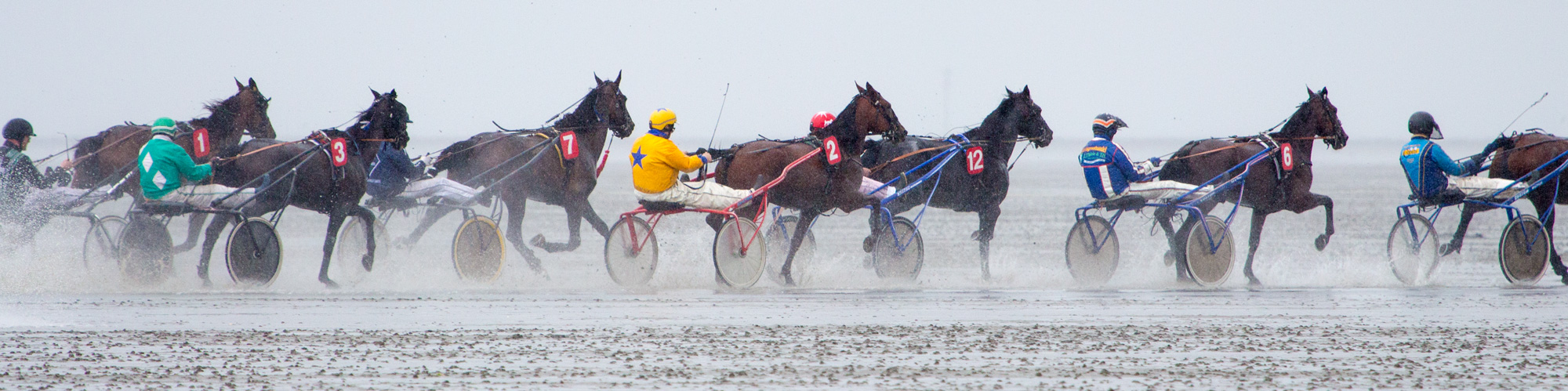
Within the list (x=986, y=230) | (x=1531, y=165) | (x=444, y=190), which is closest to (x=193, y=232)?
(x=444, y=190)

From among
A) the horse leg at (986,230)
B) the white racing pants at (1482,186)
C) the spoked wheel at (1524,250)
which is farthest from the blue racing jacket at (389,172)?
the spoked wheel at (1524,250)

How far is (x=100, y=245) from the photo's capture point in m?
12.6

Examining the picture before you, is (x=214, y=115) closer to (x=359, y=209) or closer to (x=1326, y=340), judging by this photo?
(x=359, y=209)

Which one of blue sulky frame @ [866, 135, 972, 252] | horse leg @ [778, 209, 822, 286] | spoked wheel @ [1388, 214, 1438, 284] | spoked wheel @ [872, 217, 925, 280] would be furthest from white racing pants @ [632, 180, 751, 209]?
spoked wheel @ [1388, 214, 1438, 284]

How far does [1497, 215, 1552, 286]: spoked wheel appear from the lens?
40.6 feet

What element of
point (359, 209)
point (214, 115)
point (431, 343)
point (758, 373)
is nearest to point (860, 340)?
point (758, 373)

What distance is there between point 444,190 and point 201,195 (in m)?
1.99

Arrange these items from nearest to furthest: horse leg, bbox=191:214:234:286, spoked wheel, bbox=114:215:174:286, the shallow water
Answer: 1. the shallow water
2. horse leg, bbox=191:214:234:286
3. spoked wheel, bbox=114:215:174:286

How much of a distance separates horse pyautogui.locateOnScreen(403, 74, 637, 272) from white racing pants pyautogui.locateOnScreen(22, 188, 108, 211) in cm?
271

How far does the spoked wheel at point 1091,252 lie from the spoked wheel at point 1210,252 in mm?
659

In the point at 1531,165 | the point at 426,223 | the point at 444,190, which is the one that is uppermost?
the point at 1531,165

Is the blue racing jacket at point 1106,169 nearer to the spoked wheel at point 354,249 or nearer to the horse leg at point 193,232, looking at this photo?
the spoked wheel at point 354,249

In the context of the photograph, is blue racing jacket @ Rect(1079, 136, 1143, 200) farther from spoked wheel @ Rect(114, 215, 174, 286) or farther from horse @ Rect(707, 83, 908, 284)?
spoked wheel @ Rect(114, 215, 174, 286)

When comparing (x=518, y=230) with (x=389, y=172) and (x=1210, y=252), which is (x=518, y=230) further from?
(x=1210, y=252)
